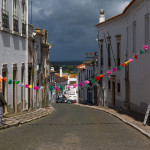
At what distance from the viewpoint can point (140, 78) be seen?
1967cm

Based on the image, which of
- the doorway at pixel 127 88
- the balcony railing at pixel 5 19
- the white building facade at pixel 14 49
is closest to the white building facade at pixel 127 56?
the doorway at pixel 127 88

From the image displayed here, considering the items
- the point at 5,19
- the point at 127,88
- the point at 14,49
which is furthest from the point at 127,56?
the point at 5,19

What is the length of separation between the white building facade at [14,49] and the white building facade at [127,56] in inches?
271

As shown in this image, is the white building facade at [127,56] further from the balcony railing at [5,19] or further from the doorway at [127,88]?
the balcony railing at [5,19]

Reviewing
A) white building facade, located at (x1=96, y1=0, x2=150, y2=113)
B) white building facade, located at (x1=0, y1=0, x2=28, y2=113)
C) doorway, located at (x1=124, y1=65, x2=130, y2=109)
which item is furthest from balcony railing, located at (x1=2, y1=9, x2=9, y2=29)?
doorway, located at (x1=124, y1=65, x2=130, y2=109)

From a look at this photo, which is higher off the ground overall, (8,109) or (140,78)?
(140,78)

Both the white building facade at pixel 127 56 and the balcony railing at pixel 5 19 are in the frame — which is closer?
the balcony railing at pixel 5 19

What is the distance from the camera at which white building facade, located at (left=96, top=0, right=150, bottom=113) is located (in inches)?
720

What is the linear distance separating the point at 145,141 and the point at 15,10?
12.7m

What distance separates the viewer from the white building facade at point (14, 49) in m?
17.2

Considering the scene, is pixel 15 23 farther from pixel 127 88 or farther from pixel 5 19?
pixel 127 88

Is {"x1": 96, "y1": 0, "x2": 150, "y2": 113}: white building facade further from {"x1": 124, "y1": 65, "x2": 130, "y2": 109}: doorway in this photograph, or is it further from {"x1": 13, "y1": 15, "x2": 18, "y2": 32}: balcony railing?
{"x1": 13, "y1": 15, "x2": 18, "y2": 32}: balcony railing

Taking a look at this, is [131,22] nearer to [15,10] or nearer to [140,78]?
[140,78]

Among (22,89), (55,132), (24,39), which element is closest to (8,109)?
(22,89)
